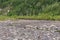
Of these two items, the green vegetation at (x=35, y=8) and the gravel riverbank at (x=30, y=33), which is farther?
the green vegetation at (x=35, y=8)

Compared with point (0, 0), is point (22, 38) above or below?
above

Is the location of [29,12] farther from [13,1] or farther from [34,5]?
[13,1]

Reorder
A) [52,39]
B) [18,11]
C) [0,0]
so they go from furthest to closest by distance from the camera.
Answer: [0,0]
[18,11]
[52,39]

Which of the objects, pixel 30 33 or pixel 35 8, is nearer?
pixel 30 33

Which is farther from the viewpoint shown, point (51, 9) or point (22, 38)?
point (51, 9)

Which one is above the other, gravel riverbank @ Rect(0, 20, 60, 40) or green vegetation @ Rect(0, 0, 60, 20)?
gravel riverbank @ Rect(0, 20, 60, 40)

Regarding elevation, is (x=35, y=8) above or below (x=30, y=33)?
below

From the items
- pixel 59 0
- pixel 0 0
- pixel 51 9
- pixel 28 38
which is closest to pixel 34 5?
pixel 59 0

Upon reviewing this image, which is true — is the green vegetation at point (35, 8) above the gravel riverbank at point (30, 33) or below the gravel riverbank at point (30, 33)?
below

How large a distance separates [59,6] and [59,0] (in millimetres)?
4653

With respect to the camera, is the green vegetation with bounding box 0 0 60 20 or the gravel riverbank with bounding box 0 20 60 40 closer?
the gravel riverbank with bounding box 0 20 60 40

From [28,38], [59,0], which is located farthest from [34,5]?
[28,38]

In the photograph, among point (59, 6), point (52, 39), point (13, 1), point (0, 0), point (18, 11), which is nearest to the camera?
point (52, 39)

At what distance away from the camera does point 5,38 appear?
18.5m
